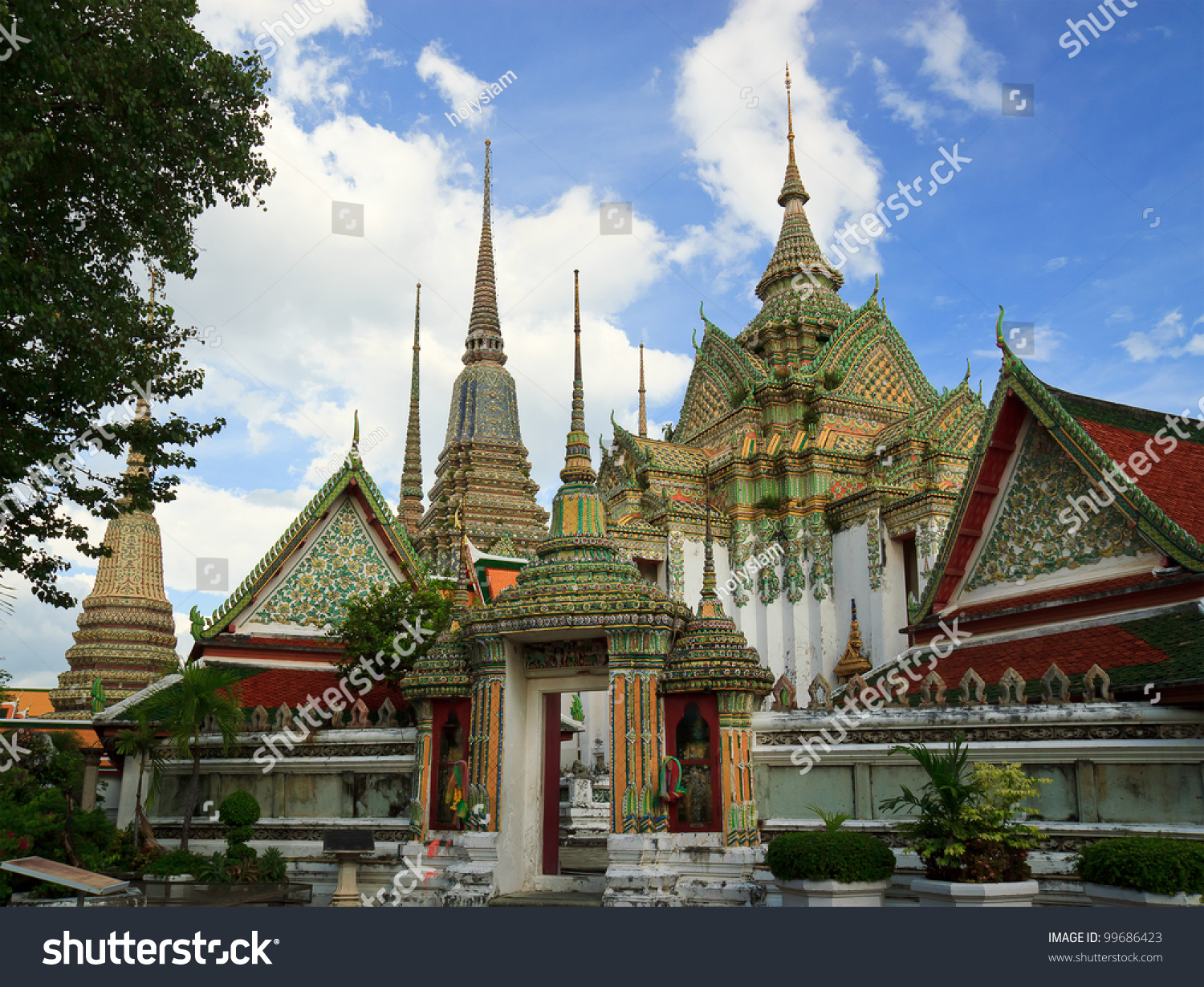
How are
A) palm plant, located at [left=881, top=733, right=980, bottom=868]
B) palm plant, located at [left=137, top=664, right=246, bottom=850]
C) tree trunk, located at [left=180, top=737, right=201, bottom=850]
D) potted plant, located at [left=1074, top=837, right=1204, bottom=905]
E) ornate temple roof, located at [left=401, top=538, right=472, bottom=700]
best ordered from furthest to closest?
1. palm plant, located at [left=137, top=664, right=246, bottom=850]
2. tree trunk, located at [left=180, top=737, right=201, bottom=850]
3. ornate temple roof, located at [left=401, top=538, right=472, bottom=700]
4. palm plant, located at [left=881, top=733, right=980, bottom=868]
5. potted plant, located at [left=1074, top=837, right=1204, bottom=905]

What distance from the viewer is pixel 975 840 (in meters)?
8.32

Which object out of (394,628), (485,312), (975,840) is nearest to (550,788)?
(394,628)

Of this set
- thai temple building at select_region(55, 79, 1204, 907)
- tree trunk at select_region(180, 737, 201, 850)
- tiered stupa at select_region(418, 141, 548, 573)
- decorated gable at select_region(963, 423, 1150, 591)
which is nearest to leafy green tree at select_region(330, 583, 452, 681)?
thai temple building at select_region(55, 79, 1204, 907)

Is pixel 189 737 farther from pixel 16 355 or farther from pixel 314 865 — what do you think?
pixel 16 355

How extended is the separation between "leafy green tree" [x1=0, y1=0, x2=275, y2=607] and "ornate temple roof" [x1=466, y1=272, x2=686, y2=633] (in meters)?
4.57

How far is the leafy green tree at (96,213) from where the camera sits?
945cm

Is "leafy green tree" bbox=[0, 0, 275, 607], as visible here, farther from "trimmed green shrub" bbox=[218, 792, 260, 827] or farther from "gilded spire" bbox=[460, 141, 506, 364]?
"gilded spire" bbox=[460, 141, 506, 364]

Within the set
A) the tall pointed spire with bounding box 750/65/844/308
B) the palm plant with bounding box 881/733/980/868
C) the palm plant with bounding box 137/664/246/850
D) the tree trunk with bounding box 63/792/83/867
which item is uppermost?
the tall pointed spire with bounding box 750/65/844/308

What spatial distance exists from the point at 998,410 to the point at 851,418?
1442 centimetres

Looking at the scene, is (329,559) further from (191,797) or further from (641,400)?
(641,400)

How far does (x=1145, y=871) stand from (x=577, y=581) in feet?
20.6

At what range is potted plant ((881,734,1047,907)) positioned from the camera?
319 inches

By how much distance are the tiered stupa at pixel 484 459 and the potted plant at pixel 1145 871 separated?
24.5 m

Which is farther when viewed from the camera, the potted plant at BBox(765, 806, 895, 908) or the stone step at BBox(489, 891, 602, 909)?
the stone step at BBox(489, 891, 602, 909)
